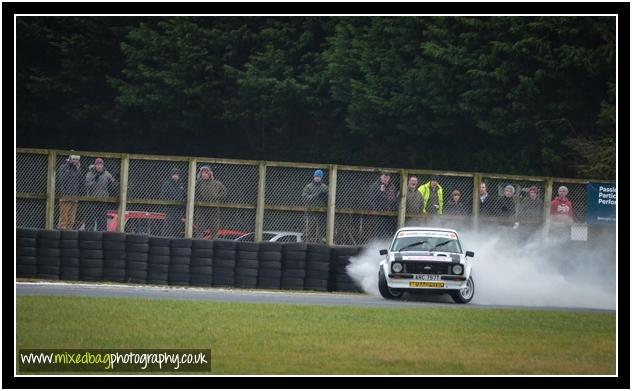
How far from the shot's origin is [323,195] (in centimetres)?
2523

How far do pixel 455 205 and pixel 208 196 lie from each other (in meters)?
4.96

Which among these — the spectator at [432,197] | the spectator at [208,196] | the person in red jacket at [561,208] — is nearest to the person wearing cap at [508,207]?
the person in red jacket at [561,208]

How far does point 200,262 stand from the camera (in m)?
23.7

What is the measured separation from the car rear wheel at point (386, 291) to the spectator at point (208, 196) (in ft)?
12.1

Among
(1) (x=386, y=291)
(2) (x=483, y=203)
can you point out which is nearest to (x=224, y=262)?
(1) (x=386, y=291)

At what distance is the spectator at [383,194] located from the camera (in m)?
25.4

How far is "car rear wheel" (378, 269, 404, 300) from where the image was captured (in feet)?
75.5

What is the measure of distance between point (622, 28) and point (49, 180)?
11002mm

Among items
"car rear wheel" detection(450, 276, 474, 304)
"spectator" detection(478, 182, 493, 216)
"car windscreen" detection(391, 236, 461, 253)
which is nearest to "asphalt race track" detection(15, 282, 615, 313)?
"car rear wheel" detection(450, 276, 474, 304)

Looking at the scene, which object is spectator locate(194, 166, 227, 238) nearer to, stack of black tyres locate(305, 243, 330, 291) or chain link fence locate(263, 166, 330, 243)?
chain link fence locate(263, 166, 330, 243)

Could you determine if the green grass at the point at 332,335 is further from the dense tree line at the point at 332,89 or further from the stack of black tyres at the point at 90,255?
the dense tree line at the point at 332,89

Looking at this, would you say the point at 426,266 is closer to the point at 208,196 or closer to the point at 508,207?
the point at 508,207

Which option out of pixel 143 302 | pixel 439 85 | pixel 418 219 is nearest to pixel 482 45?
pixel 439 85

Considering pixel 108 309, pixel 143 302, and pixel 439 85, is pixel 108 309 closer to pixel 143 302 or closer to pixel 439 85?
pixel 143 302
